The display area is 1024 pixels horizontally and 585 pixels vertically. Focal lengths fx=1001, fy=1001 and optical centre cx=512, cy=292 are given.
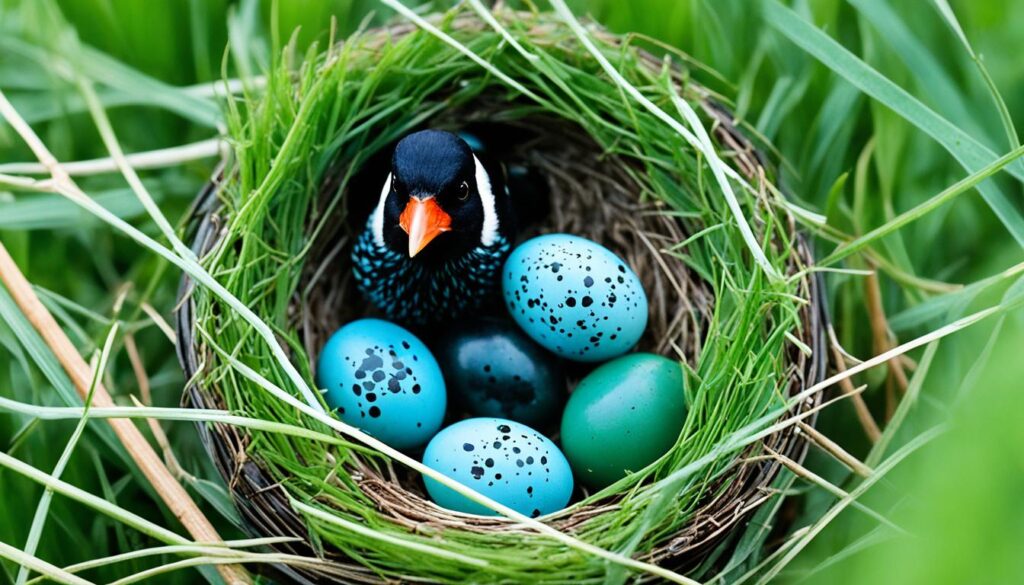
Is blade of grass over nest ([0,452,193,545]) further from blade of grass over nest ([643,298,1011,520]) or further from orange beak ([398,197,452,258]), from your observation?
blade of grass over nest ([643,298,1011,520])

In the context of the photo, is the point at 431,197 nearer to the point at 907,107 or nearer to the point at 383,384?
the point at 383,384

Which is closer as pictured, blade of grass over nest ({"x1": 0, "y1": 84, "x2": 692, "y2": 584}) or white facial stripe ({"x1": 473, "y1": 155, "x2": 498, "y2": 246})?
blade of grass over nest ({"x1": 0, "y1": 84, "x2": 692, "y2": 584})

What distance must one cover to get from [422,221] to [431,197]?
0.13ft

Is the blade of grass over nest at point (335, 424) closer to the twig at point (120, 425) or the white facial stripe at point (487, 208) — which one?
the twig at point (120, 425)

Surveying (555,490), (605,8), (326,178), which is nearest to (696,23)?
(605,8)

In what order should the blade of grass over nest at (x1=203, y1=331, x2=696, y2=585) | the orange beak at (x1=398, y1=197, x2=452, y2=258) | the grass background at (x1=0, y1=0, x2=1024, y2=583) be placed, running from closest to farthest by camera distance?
the blade of grass over nest at (x1=203, y1=331, x2=696, y2=585), the orange beak at (x1=398, y1=197, x2=452, y2=258), the grass background at (x1=0, y1=0, x2=1024, y2=583)

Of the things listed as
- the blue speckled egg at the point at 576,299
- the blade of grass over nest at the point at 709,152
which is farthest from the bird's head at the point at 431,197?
the blade of grass over nest at the point at 709,152

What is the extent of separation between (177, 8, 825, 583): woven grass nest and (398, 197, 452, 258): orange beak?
0.17 metres

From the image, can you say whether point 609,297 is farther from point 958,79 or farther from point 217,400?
point 958,79

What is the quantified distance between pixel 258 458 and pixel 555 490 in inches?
15.5

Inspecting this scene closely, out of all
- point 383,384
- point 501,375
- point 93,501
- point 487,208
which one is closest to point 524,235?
→ point 487,208

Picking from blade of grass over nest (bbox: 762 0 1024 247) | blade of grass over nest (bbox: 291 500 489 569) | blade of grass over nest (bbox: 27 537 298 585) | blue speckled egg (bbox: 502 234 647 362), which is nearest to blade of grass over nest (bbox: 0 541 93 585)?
blade of grass over nest (bbox: 27 537 298 585)

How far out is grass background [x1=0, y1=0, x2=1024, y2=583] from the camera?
1.50 metres

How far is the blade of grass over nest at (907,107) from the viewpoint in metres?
1.41
